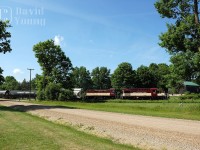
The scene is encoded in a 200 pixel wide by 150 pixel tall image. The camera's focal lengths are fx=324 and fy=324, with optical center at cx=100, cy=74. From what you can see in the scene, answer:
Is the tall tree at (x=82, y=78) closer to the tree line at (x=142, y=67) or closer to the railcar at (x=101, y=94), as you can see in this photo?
the tree line at (x=142, y=67)

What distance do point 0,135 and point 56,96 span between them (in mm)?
74586

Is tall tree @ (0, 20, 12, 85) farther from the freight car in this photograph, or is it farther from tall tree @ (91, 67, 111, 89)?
tall tree @ (91, 67, 111, 89)

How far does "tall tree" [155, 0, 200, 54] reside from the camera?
3559 centimetres

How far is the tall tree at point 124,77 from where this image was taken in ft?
441

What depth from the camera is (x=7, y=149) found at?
38.7 ft

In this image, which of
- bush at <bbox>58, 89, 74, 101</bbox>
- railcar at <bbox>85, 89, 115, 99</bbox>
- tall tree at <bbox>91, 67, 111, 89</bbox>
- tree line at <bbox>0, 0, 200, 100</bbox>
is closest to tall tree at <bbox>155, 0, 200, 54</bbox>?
tree line at <bbox>0, 0, 200, 100</bbox>

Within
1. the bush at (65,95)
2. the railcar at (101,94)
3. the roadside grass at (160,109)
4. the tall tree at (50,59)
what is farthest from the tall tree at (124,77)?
the roadside grass at (160,109)

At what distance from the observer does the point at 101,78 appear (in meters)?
193

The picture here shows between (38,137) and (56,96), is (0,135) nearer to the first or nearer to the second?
(38,137)

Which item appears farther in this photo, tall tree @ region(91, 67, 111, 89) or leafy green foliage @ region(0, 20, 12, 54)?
tall tree @ region(91, 67, 111, 89)

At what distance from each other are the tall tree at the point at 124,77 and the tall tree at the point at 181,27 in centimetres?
9609

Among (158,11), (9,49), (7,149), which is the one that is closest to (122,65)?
(9,49)

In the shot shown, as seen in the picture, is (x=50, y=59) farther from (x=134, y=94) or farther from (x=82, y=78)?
(x=82, y=78)

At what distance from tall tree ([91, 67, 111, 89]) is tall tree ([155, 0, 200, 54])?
154236 mm
